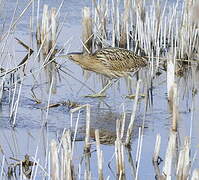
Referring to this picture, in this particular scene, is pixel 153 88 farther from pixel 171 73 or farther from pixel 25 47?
pixel 25 47

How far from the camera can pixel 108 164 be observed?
6.05 m

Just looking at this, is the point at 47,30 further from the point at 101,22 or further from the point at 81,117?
the point at 81,117

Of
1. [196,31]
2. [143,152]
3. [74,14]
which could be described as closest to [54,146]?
[143,152]

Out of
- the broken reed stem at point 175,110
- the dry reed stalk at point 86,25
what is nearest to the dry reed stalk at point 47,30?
the dry reed stalk at point 86,25

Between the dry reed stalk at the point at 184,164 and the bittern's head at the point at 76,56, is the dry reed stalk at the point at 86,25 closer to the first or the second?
the bittern's head at the point at 76,56

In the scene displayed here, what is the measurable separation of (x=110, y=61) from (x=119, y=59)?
0.42ft

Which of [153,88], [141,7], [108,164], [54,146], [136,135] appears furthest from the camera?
[141,7]

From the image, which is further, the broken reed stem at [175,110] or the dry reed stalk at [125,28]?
the dry reed stalk at [125,28]

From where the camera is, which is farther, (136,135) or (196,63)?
(196,63)

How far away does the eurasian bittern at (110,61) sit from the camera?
9.01 metres

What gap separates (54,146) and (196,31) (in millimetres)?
5925

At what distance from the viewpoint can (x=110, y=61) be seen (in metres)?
9.02

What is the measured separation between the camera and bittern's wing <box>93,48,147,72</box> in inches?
356

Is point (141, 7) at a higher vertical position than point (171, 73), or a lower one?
higher
